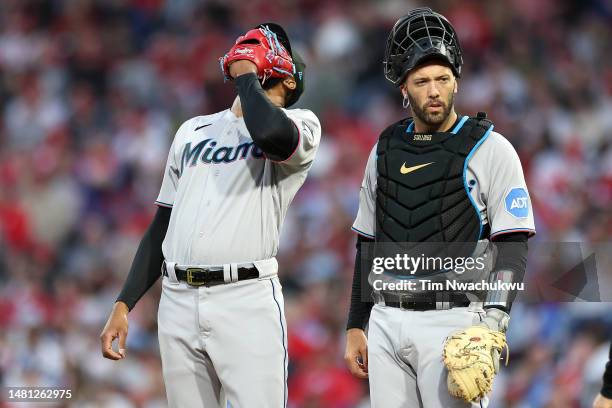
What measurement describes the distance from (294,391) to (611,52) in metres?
4.16

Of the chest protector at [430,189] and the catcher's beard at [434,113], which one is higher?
the catcher's beard at [434,113]

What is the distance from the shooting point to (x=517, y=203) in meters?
3.10

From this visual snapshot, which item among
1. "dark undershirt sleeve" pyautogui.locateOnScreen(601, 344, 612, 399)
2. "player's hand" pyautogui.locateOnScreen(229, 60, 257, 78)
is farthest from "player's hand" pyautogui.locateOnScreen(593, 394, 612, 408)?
"player's hand" pyautogui.locateOnScreen(229, 60, 257, 78)

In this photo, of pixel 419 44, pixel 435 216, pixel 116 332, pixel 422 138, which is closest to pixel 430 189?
pixel 435 216

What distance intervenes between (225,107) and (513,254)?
6.26 metres

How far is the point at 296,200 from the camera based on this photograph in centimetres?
810

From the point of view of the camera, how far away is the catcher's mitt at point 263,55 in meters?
3.39

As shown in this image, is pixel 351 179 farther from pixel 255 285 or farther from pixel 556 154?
pixel 255 285

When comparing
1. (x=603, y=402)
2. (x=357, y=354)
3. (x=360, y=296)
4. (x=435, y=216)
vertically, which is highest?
(x=435, y=216)

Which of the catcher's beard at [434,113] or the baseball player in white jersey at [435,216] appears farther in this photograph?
the catcher's beard at [434,113]

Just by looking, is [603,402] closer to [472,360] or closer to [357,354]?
[472,360]

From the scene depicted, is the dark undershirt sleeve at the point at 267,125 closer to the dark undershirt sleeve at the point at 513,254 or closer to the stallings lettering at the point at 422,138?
the stallings lettering at the point at 422,138

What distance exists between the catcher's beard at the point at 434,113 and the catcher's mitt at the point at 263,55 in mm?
506

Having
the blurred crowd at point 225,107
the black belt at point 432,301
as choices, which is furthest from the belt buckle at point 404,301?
the blurred crowd at point 225,107
